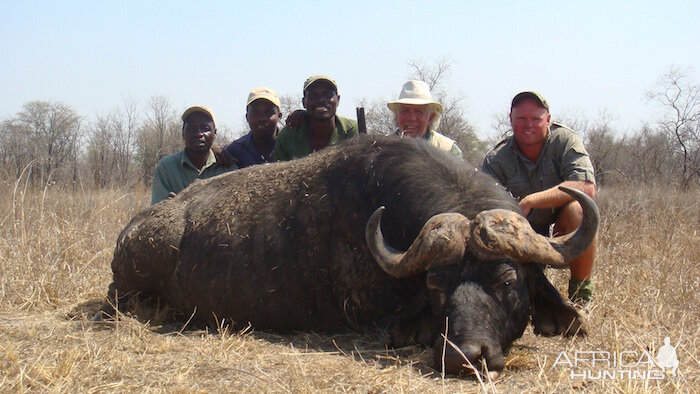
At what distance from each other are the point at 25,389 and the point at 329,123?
467cm

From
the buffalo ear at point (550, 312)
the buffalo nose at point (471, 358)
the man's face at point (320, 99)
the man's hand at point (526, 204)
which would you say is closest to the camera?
Answer: the buffalo nose at point (471, 358)

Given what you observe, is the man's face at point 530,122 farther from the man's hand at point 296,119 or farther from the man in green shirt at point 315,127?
the man's hand at point 296,119

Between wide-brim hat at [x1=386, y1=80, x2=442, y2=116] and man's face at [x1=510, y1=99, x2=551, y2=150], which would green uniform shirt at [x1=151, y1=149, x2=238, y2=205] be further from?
man's face at [x1=510, y1=99, x2=551, y2=150]

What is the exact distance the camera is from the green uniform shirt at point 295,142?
24.3 feet

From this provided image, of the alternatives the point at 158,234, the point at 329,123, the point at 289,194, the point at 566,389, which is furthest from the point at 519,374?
the point at 329,123

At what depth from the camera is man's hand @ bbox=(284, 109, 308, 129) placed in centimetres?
751

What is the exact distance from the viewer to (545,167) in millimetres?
6227

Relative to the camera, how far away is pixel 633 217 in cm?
996

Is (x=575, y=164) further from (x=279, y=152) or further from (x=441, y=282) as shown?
(x=279, y=152)

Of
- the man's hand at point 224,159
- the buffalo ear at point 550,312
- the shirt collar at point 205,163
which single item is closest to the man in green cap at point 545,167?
the buffalo ear at point 550,312

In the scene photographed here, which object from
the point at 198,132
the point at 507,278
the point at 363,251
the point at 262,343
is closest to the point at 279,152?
the point at 198,132

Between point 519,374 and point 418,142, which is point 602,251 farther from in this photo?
point 519,374

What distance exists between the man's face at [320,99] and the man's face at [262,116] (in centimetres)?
61

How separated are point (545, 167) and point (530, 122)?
1.48 feet
